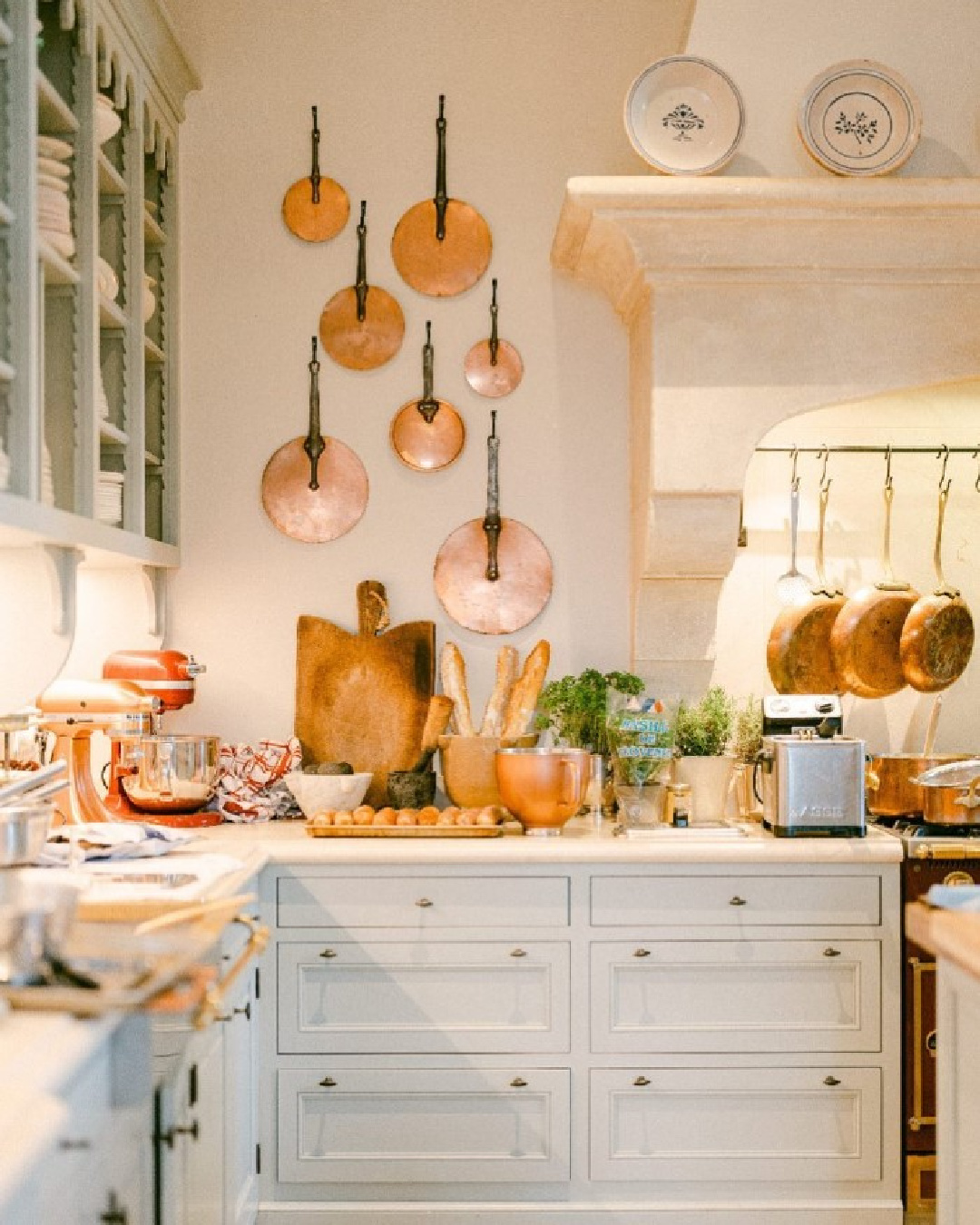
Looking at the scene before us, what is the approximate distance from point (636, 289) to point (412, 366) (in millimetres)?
651

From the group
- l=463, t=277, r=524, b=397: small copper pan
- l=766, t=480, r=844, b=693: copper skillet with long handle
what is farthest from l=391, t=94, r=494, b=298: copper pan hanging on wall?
l=766, t=480, r=844, b=693: copper skillet with long handle

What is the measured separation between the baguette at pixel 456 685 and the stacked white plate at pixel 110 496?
2.94 ft

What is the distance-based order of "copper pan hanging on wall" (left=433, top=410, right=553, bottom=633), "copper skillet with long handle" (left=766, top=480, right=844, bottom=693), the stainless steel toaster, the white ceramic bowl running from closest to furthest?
the stainless steel toaster, the white ceramic bowl, "copper skillet with long handle" (left=766, top=480, right=844, bottom=693), "copper pan hanging on wall" (left=433, top=410, right=553, bottom=633)

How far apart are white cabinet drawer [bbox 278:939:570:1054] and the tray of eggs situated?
24 centimetres

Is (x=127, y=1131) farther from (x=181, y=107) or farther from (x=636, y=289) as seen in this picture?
(x=181, y=107)

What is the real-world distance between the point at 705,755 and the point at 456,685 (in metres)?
0.64

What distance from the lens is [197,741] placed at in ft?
9.68

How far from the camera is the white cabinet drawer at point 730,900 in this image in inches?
109

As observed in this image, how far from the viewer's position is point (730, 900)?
277 cm

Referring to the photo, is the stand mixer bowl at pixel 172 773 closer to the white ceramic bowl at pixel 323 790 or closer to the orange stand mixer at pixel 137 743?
the orange stand mixer at pixel 137 743

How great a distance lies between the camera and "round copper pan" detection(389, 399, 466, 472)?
3408 millimetres

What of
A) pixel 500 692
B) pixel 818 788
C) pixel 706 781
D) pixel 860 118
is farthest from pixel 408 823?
pixel 860 118

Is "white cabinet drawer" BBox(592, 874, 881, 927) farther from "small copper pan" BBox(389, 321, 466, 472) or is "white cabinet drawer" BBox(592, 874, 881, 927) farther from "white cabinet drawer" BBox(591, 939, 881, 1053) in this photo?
"small copper pan" BBox(389, 321, 466, 472)

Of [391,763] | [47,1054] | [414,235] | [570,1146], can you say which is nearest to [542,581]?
[391,763]
